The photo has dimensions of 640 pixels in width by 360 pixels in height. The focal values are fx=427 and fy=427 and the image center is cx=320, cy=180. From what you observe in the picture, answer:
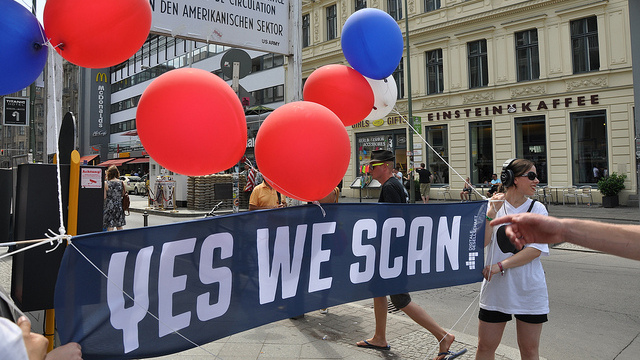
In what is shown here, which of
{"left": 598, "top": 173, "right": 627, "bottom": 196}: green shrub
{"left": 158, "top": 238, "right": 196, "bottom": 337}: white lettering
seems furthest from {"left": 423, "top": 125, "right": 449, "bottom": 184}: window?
{"left": 158, "top": 238, "right": 196, "bottom": 337}: white lettering

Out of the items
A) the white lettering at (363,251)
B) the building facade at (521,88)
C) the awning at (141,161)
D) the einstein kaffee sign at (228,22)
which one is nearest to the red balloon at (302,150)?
the white lettering at (363,251)

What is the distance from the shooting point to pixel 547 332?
4801 millimetres

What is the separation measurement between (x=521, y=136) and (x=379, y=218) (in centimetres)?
2112

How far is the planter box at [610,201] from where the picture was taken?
17688 mm

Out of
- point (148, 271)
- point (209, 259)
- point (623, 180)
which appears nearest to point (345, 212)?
point (209, 259)

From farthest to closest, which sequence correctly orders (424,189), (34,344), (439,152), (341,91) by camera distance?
(439,152) < (424,189) < (341,91) < (34,344)

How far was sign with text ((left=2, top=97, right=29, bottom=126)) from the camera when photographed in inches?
448

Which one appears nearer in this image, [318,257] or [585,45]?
[318,257]

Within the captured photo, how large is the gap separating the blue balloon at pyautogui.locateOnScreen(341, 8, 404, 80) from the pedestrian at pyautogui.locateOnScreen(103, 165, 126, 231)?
309 inches

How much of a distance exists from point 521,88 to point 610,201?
274 inches

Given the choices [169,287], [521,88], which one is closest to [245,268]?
[169,287]

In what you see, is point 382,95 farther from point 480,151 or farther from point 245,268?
point 480,151

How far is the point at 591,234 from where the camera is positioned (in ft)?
5.48

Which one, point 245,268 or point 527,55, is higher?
point 527,55
